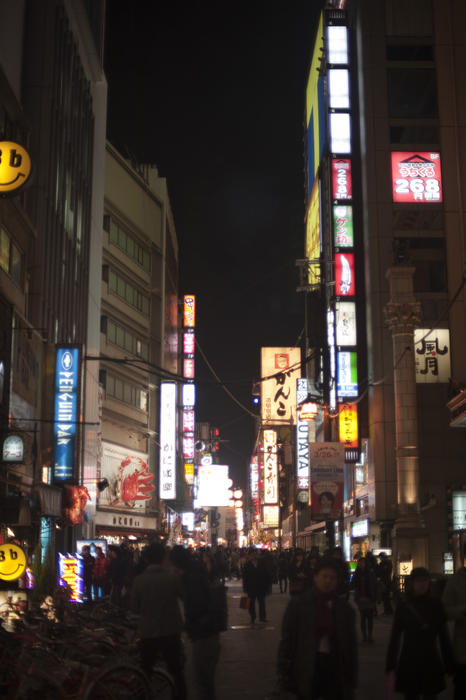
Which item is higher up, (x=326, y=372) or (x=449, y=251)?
(x=449, y=251)

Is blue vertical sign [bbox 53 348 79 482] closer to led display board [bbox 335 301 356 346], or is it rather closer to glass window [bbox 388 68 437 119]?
led display board [bbox 335 301 356 346]

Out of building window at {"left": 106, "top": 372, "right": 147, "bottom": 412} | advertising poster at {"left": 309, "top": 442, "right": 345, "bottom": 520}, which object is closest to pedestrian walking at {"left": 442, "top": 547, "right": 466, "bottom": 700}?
advertising poster at {"left": 309, "top": 442, "right": 345, "bottom": 520}

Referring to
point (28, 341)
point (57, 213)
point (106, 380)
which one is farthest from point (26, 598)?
point (106, 380)

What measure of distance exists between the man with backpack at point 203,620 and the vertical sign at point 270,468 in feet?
226

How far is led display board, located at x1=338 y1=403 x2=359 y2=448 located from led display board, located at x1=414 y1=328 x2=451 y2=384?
342cm

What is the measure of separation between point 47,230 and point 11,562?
15.7 metres

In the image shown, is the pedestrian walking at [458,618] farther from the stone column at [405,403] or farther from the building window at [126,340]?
the building window at [126,340]

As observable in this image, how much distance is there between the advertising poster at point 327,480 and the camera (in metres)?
29.5

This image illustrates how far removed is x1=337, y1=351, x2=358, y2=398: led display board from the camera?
4028 cm

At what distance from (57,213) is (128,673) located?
25736 millimetres

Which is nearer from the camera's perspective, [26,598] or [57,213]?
[26,598]

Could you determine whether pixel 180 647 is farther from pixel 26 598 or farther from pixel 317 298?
pixel 317 298

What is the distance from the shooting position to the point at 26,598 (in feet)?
51.8

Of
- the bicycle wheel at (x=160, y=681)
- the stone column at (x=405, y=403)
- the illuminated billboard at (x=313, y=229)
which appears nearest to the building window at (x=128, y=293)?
the illuminated billboard at (x=313, y=229)
